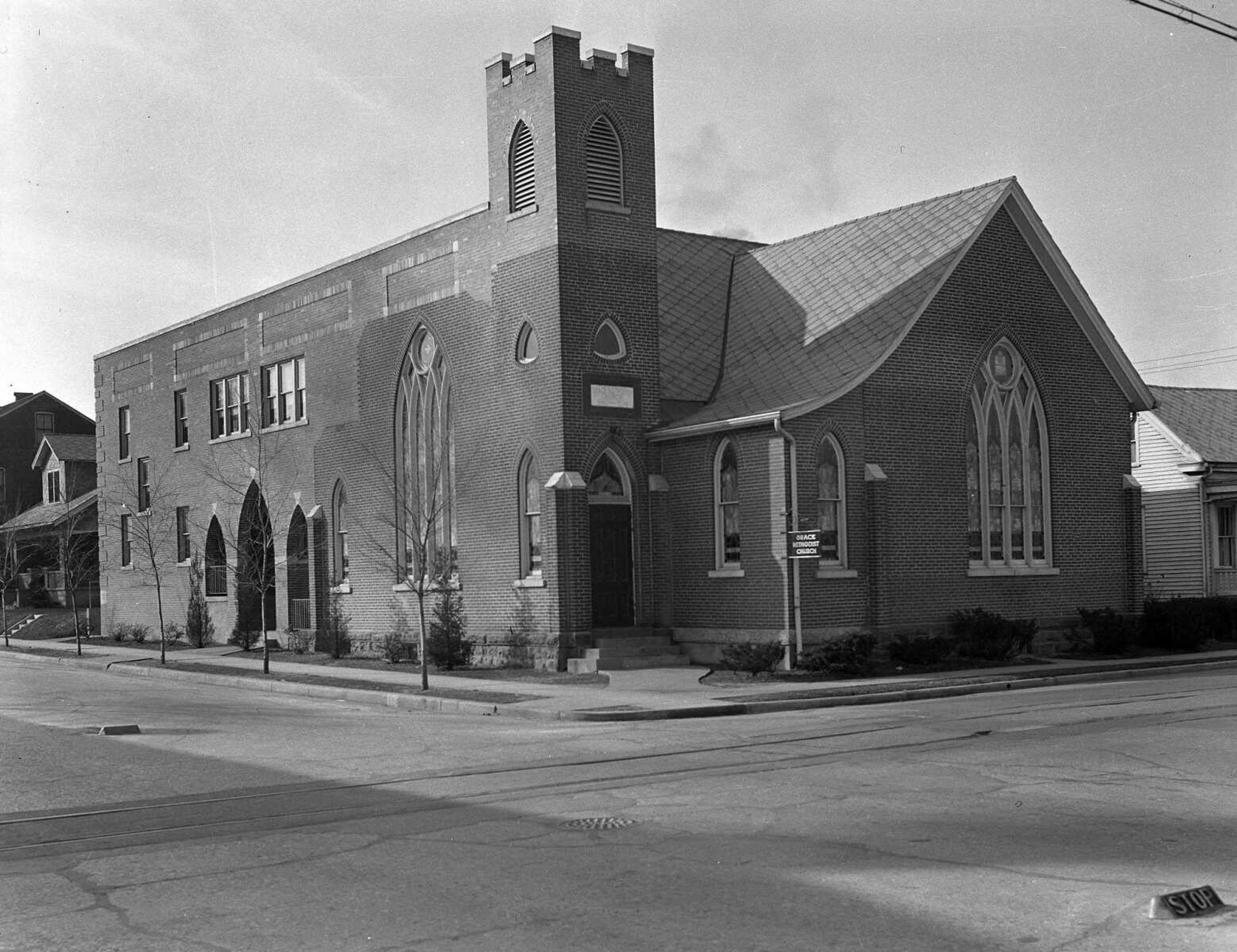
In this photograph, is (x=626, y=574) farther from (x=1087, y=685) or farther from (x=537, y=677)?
(x=1087, y=685)

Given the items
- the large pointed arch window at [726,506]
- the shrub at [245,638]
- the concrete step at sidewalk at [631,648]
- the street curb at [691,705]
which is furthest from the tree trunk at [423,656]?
the shrub at [245,638]

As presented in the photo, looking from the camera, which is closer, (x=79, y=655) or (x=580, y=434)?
(x=580, y=434)

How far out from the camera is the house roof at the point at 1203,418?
38.4m

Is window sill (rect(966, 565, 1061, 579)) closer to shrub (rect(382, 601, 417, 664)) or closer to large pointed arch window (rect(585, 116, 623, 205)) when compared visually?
large pointed arch window (rect(585, 116, 623, 205))

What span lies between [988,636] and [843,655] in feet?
13.2

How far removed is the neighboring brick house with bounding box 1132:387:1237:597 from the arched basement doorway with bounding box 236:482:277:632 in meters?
23.4

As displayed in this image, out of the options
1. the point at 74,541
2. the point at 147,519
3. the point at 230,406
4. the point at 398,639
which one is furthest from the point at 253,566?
the point at 74,541

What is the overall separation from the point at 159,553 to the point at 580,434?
2103cm

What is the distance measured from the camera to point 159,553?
41875 millimetres

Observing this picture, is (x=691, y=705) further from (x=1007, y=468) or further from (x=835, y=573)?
(x=1007, y=468)

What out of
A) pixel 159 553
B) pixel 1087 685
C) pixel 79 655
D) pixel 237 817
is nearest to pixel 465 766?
pixel 237 817

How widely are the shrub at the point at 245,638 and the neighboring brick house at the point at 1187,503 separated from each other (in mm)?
23971

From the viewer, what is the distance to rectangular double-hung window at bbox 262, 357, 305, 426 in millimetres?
34750

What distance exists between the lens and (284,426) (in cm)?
3519
